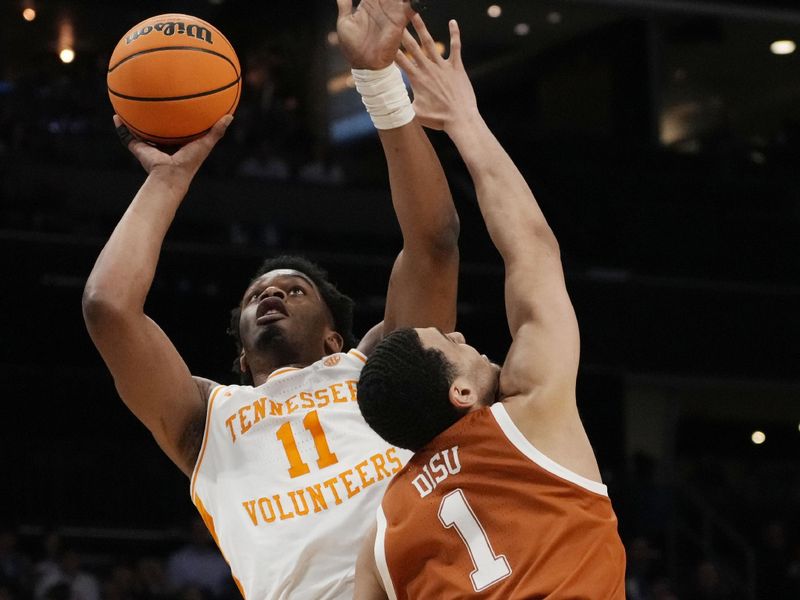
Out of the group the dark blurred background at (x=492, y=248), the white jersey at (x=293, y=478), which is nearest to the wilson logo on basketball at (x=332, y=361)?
the white jersey at (x=293, y=478)

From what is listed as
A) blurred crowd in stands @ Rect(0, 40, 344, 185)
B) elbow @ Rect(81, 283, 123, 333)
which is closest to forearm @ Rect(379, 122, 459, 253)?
elbow @ Rect(81, 283, 123, 333)

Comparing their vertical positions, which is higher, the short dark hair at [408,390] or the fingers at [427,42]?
the fingers at [427,42]

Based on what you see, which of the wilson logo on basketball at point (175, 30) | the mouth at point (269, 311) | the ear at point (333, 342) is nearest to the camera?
the wilson logo on basketball at point (175, 30)

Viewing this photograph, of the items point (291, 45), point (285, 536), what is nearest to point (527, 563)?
point (285, 536)

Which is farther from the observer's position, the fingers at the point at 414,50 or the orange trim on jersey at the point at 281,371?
the orange trim on jersey at the point at 281,371

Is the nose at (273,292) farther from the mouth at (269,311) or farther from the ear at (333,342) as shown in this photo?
the ear at (333,342)

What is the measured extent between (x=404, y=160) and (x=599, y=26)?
1366 centimetres

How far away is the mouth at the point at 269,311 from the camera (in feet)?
14.2

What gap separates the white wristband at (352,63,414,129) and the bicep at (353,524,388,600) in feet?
4.61

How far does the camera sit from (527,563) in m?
2.93

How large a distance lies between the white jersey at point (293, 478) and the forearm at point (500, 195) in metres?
1.00

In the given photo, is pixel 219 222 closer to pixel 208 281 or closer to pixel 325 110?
pixel 208 281

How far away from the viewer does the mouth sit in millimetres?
4340

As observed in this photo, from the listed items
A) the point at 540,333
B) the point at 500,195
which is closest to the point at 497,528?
the point at 540,333
